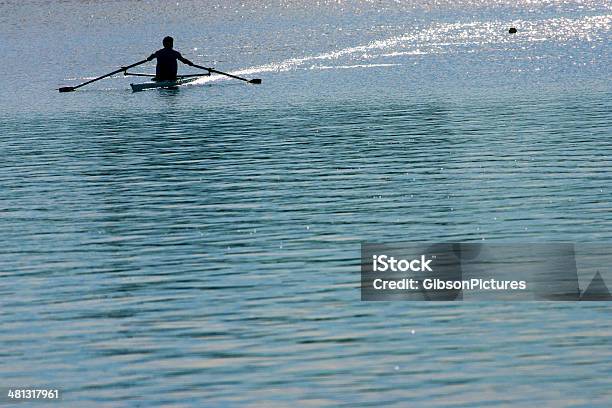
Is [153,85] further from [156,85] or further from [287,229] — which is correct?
[287,229]

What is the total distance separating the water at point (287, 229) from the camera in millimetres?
22328

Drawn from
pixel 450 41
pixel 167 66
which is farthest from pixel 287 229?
pixel 450 41

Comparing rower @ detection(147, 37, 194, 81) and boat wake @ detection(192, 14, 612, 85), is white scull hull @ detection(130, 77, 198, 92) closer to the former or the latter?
rower @ detection(147, 37, 194, 81)

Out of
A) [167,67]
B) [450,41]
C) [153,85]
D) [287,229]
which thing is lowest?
[287,229]

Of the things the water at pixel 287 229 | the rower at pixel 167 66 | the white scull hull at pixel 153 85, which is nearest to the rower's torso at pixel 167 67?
the rower at pixel 167 66

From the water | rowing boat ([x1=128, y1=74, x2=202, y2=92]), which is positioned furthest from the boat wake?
the water

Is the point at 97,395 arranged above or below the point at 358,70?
below

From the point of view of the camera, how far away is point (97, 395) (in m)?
21.5

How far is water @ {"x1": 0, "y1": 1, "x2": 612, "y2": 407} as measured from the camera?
22328 mm

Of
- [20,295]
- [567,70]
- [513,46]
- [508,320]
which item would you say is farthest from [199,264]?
[513,46]

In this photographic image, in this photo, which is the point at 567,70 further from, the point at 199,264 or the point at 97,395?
the point at 97,395

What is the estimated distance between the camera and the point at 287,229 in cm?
3528

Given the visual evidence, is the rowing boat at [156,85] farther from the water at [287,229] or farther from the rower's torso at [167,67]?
the water at [287,229]

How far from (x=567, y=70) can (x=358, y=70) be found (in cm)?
1386
